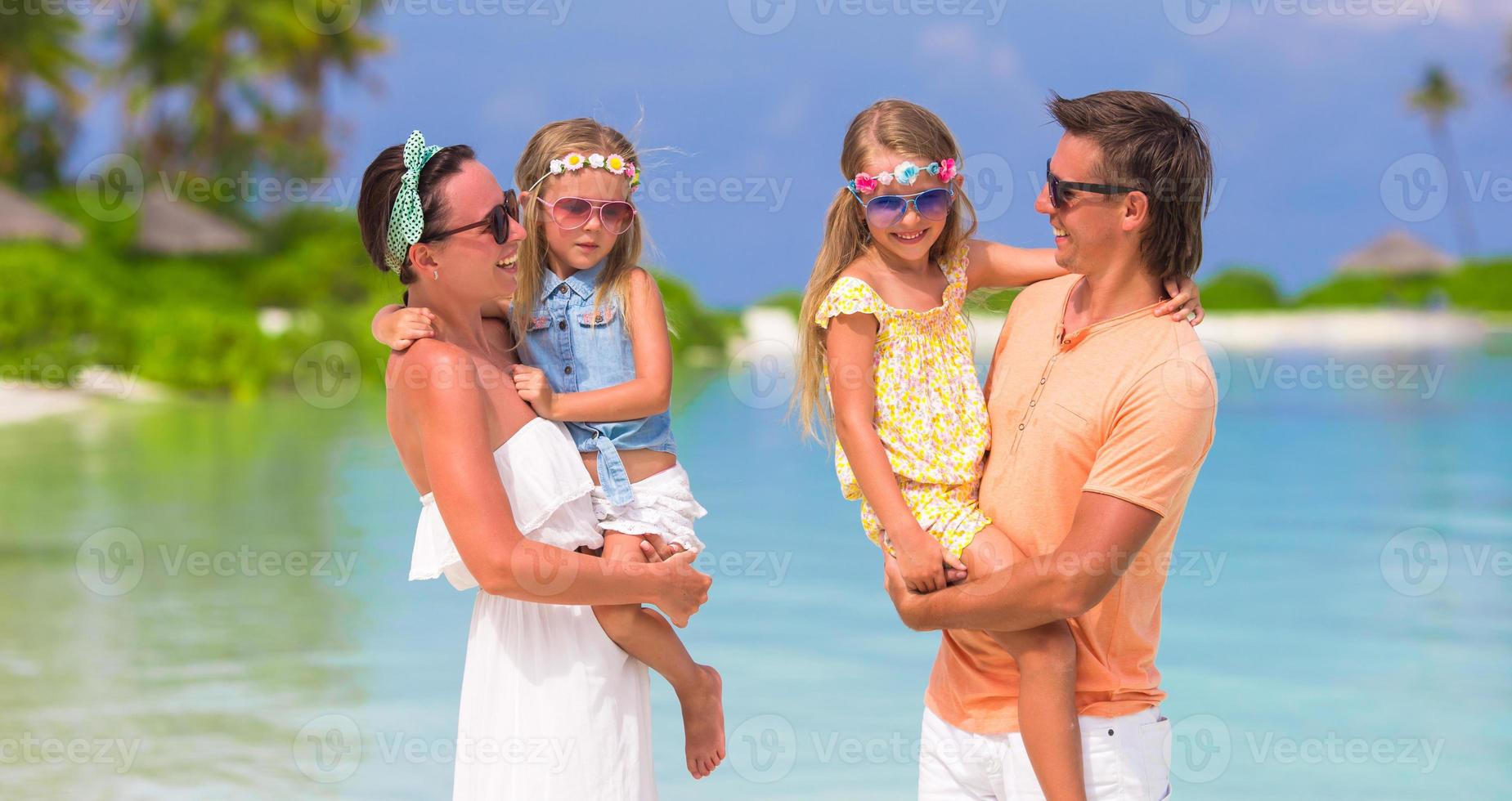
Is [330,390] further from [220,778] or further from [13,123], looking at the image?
[220,778]

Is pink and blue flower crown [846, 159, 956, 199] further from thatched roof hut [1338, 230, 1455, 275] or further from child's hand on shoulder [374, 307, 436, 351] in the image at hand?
thatched roof hut [1338, 230, 1455, 275]

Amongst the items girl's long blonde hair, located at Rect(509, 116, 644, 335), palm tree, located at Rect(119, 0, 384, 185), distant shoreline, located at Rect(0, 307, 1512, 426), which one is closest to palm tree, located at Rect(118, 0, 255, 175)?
palm tree, located at Rect(119, 0, 384, 185)

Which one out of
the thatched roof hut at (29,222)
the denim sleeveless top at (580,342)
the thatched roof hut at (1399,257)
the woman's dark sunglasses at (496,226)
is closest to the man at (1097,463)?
the denim sleeveless top at (580,342)

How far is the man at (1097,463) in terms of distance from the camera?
7.65ft

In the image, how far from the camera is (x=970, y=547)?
2529 millimetres

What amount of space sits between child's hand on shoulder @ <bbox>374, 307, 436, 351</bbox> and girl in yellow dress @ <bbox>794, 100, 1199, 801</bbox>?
711 mm

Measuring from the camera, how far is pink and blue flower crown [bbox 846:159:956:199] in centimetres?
265

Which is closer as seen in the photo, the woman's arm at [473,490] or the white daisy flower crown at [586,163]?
the woman's arm at [473,490]

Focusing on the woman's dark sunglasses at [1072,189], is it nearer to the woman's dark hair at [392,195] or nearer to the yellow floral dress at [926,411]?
the yellow floral dress at [926,411]

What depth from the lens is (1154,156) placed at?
240 centimetres

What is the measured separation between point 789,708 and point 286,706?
2234 mm

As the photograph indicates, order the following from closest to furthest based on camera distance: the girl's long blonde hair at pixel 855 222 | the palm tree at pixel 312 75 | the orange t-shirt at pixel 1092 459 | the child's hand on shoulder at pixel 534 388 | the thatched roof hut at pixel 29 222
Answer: the orange t-shirt at pixel 1092 459
the child's hand on shoulder at pixel 534 388
the girl's long blonde hair at pixel 855 222
the thatched roof hut at pixel 29 222
the palm tree at pixel 312 75

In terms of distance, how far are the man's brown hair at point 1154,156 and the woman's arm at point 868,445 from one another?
0.52 meters

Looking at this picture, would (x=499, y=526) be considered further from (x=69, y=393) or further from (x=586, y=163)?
(x=69, y=393)
